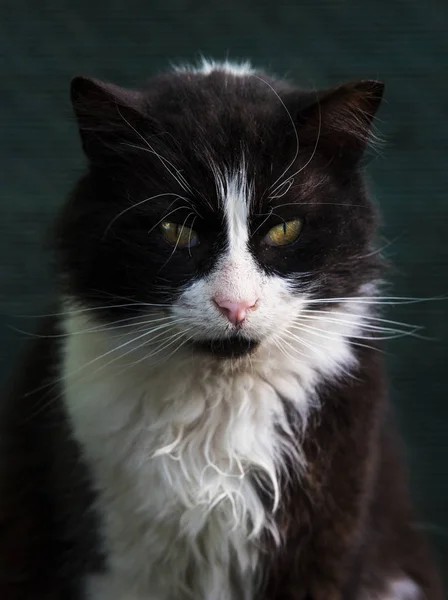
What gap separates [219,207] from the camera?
118 cm

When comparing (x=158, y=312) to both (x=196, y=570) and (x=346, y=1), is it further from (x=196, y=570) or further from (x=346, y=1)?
(x=346, y=1)

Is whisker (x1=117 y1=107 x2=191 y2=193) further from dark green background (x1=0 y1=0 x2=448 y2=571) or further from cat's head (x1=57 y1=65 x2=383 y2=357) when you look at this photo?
dark green background (x1=0 y1=0 x2=448 y2=571)

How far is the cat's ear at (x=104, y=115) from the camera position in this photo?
1.18m

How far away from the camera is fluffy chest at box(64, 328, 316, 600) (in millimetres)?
1291

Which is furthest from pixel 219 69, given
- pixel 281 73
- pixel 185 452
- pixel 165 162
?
pixel 185 452

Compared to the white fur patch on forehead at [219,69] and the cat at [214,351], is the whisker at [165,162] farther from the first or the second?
the white fur patch on forehead at [219,69]

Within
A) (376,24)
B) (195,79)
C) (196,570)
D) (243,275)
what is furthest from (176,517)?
(376,24)

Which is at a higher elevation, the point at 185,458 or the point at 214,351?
the point at 214,351

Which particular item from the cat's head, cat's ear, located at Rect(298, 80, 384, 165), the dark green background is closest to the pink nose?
the cat's head

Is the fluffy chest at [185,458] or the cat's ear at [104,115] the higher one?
the cat's ear at [104,115]

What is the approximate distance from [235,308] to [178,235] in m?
0.14

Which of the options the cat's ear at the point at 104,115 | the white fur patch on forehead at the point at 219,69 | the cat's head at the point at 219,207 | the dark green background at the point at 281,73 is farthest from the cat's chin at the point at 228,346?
the dark green background at the point at 281,73

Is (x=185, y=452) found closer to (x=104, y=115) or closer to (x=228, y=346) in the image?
(x=228, y=346)

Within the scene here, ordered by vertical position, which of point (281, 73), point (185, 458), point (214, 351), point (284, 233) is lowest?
point (185, 458)
